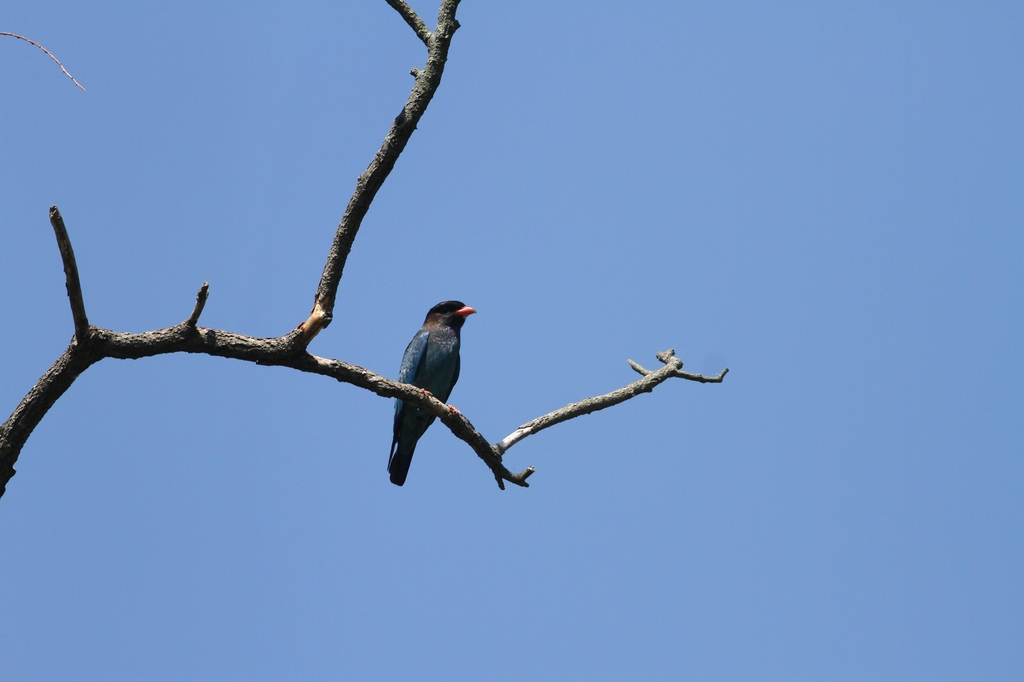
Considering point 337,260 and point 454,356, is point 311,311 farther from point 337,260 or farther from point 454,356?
point 454,356

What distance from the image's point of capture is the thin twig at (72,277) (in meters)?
3.94

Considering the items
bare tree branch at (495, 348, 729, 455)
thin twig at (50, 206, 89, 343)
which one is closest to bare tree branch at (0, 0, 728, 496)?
thin twig at (50, 206, 89, 343)

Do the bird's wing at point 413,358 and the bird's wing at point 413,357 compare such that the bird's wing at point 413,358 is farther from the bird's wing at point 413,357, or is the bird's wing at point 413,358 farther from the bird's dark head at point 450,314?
the bird's dark head at point 450,314

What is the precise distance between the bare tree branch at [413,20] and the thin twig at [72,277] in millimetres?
2472

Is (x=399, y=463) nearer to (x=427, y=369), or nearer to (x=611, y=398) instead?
(x=427, y=369)

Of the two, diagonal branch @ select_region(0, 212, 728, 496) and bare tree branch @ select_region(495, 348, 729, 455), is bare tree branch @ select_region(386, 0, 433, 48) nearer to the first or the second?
diagonal branch @ select_region(0, 212, 728, 496)

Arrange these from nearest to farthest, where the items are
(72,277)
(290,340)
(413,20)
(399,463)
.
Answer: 1. (72,277)
2. (290,340)
3. (413,20)
4. (399,463)

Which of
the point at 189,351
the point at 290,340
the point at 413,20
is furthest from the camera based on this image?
the point at 413,20

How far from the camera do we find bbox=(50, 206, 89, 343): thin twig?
394 cm

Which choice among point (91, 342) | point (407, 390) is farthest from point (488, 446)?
point (91, 342)

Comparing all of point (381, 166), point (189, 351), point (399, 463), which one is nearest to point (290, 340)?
point (189, 351)

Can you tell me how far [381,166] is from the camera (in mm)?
4953

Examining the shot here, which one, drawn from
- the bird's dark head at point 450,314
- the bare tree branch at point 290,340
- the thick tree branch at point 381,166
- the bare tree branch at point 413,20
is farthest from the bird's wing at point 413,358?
the bare tree branch at point 413,20

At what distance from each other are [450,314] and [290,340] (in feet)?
13.8
